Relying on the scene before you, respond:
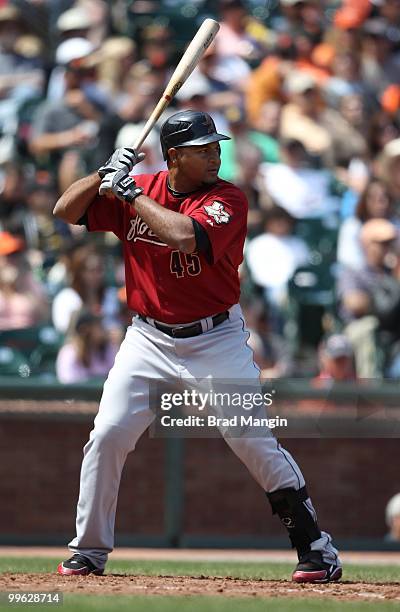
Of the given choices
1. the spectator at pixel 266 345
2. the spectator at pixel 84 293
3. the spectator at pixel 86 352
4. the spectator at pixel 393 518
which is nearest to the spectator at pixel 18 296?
the spectator at pixel 84 293

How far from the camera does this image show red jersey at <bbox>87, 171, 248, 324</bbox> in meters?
5.55

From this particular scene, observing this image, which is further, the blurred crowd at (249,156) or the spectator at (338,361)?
the blurred crowd at (249,156)

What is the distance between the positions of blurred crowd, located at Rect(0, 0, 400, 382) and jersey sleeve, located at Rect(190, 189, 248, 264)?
376cm

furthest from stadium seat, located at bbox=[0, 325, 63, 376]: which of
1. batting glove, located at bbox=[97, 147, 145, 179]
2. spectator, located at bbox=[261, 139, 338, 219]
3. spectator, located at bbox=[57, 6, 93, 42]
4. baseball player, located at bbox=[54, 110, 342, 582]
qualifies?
batting glove, located at bbox=[97, 147, 145, 179]

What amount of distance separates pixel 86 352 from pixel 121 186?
410 cm

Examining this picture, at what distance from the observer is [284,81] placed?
11922mm

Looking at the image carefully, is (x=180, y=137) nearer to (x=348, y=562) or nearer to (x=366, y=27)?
(x=348, y=562)

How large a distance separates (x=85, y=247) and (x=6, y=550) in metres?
2.57

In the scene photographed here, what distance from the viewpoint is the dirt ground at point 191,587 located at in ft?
17.1

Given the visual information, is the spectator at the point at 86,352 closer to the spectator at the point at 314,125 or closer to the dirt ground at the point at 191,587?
the spectator at the point at 314,125

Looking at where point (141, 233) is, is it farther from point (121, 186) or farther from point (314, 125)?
point (314, 125)

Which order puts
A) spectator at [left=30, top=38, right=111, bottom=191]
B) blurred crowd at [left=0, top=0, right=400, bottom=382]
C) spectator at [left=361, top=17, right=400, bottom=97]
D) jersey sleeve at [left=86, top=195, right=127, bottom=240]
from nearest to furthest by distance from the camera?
jersey sleeve at [left=86, top=195, right=127, bottom=240] → blurred crowd at [left=0, top=0, right=400, bottom=382] → spectator at [left=30, top=38, right=111, bottom=191] → spectator at [left=361, top=17, right=400, bottom=97]

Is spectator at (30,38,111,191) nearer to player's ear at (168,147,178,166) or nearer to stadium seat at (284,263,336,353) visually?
stadium seat at (284,263,336,353)

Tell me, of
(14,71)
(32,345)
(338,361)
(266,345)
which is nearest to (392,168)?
(266,345)
